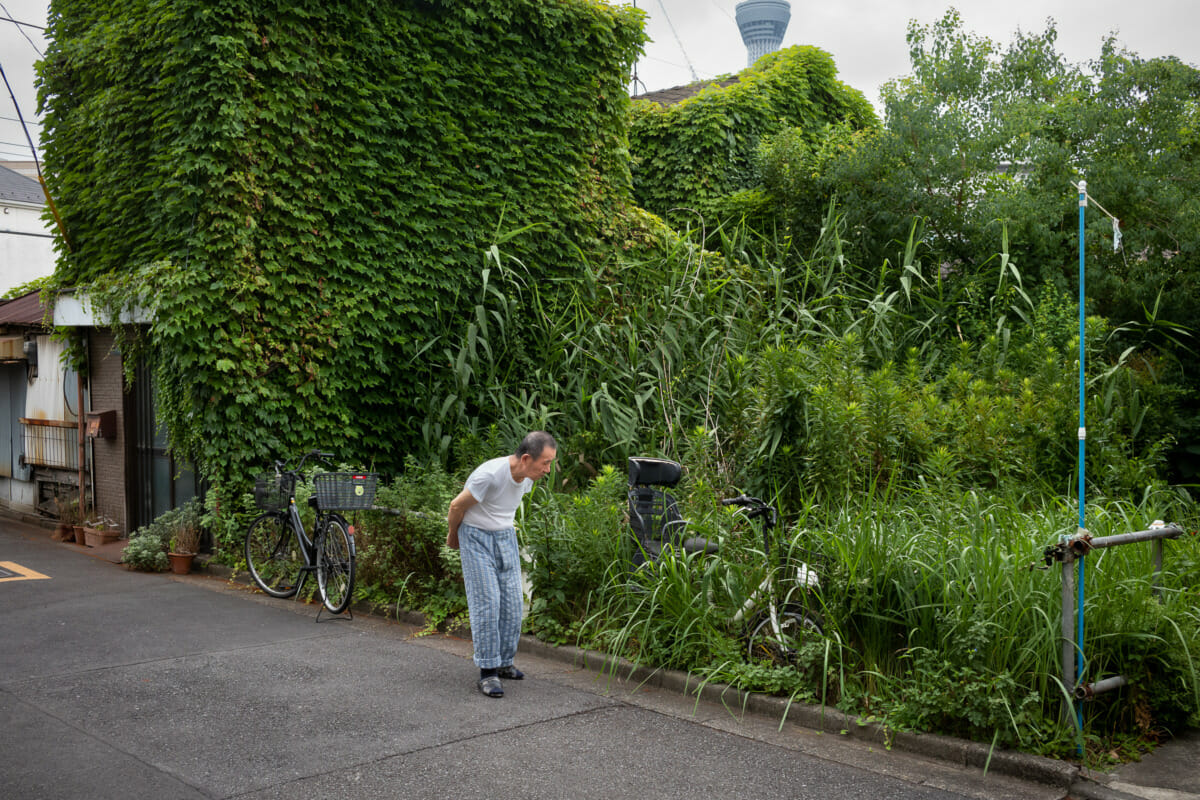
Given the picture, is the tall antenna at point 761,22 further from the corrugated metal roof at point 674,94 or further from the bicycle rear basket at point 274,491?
the bicycle rear basket at point 274,491

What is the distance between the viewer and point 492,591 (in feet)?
21.7

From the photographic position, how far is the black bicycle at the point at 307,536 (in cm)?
875

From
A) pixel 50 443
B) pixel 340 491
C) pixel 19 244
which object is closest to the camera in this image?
pixel 340 491

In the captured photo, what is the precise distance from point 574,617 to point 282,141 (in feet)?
21.8

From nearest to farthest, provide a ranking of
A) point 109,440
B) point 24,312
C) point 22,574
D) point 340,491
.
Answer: point 340,491, point 22,574, point 109,440, point 24,312

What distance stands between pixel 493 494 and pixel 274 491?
4170 millimetres

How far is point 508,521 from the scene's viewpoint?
6.76m

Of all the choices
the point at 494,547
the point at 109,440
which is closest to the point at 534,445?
the point at 494,547

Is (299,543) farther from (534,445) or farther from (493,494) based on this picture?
(534,445)

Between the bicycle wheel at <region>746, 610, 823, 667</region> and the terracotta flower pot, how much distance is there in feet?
24.3

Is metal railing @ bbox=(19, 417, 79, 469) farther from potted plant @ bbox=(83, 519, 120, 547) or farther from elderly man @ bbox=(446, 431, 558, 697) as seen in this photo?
elderly man @ bbox=(446, 431, 558, 697)

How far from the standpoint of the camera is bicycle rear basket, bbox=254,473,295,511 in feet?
31.9

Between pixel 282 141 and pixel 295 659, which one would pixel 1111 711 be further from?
pixel 282 141

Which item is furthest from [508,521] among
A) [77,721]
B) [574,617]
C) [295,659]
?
[77,721]
